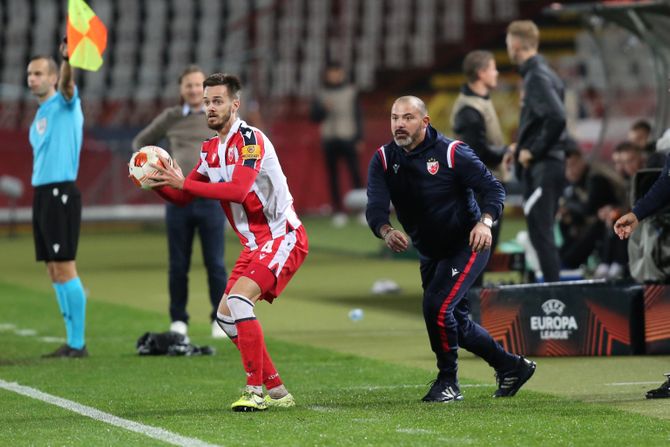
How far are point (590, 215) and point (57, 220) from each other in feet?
21.6

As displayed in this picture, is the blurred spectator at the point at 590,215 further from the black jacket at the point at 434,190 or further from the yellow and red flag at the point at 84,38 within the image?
the black jacket at the point at 434,190

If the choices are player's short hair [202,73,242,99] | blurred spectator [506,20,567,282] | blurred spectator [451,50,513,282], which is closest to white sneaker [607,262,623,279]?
blurred spectator [506,20,567,282]

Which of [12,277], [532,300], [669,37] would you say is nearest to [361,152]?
[12,277]

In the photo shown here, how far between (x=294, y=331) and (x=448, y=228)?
4176mm

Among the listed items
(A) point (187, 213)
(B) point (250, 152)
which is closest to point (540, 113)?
(A) point (187, 213)

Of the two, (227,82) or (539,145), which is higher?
(227,82)

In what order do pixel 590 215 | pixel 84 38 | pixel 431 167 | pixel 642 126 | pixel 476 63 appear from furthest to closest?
pixel 590 215
pixel 642 126
pixel 476 63
pixel 84 38
pixel 431 167

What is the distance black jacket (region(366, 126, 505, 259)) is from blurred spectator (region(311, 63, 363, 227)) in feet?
54.6

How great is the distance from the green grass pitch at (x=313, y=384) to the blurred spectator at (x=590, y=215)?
170cm

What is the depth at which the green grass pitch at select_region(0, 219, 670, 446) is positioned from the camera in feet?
24.2

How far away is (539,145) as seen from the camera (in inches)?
464

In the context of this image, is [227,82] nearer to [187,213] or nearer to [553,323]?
[187,213]

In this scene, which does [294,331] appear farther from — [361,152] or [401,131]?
[361,152]

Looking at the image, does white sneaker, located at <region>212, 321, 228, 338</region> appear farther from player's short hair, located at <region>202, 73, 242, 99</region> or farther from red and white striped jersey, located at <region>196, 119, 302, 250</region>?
player's short hair, located at <region>202, 73, 242, 99</region>
